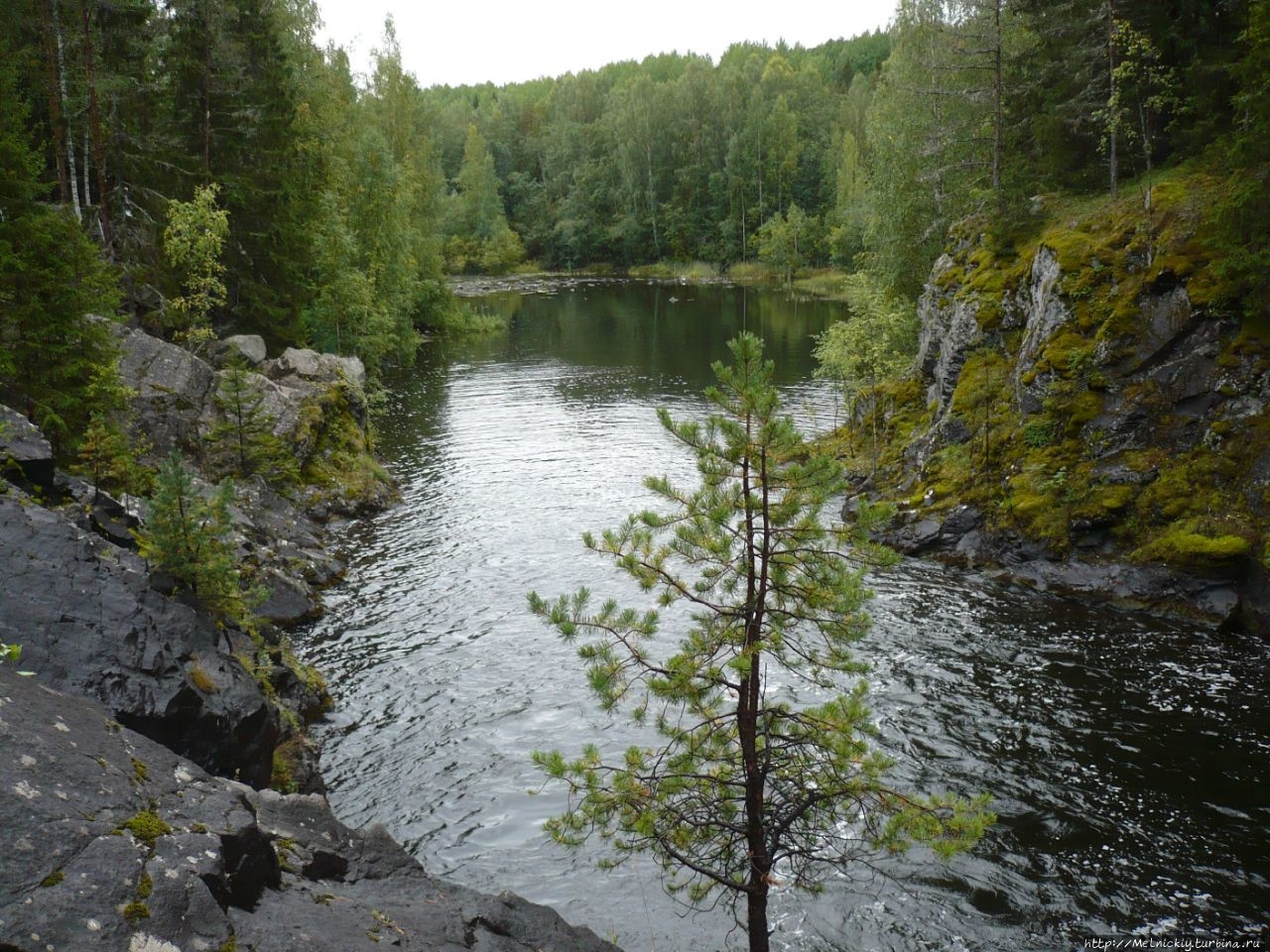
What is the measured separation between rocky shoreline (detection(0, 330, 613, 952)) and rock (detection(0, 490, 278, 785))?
0.08 feet

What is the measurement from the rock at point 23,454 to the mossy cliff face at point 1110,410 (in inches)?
848

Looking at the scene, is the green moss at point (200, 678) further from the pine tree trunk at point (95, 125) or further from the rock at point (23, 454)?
the pine tree trunk at point (95, 125)

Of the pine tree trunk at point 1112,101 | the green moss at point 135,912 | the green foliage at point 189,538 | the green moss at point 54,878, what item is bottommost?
the green moss at point 135,912

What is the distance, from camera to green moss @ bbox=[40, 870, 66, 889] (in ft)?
19.2

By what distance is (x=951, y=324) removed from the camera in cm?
3031

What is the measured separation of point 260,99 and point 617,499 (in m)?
25.0

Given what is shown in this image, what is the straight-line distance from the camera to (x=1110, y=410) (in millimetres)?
23547

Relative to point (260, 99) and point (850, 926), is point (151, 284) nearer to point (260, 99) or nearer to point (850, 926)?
point (260, 99)

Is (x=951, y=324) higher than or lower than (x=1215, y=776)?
higher

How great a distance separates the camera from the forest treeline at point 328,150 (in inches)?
790

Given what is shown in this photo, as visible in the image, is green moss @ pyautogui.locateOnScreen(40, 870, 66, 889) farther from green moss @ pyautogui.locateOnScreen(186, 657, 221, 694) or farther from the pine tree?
the pine tree

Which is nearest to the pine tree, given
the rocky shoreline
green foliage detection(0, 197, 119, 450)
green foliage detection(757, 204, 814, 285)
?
green foliage detection(0, 197, 119, 450)

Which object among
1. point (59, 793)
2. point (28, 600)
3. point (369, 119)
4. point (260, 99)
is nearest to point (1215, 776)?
point (59, 793)

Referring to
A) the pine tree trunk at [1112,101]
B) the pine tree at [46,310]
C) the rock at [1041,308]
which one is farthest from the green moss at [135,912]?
the pine tree trunk at [1112,101]
